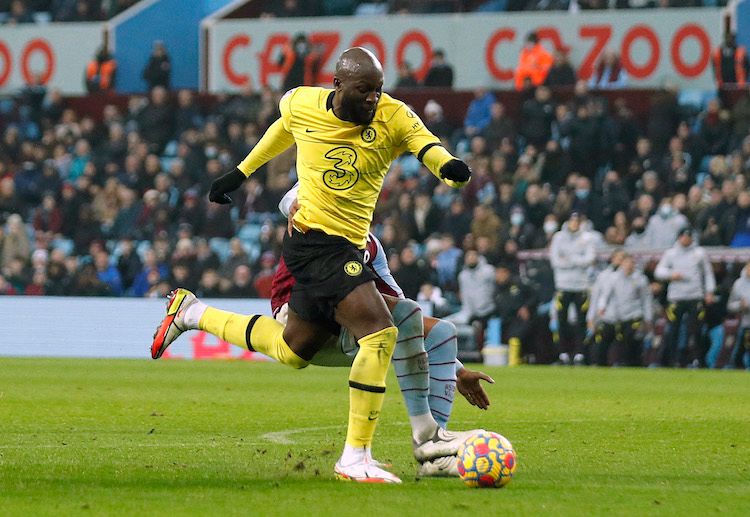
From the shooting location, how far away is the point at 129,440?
29.6 feet

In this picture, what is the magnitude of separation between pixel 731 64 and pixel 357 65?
17102 millimetres

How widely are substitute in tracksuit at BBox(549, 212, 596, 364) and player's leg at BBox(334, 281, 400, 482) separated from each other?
12835 mm

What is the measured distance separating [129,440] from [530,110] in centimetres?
1446

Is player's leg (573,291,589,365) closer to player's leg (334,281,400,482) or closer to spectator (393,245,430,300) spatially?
spectator (393,245,430,300)

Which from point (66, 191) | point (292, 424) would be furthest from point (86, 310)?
point (292, 424)

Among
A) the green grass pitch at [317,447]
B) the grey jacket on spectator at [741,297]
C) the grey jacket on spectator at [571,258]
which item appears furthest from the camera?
the grey jacket on spectator at [571,258]

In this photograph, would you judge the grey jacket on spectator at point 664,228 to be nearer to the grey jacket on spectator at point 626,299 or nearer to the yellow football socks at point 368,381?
the grey jacket on spectator at point 626,299

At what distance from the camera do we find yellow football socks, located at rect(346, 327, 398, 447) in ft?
22.5

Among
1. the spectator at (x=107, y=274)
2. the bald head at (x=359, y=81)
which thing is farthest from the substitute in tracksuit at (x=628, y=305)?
the bald head at (x=359, y=81)

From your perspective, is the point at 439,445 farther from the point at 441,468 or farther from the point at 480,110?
the point at 480,110

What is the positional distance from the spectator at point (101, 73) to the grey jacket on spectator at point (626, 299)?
12.5 m

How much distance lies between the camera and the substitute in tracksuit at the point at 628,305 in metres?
19.2

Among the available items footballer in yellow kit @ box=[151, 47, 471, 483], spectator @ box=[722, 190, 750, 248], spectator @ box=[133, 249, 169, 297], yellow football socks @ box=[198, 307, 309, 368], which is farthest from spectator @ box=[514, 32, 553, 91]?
footballer in yellow kit @ box=[151, 47, 471, 483]

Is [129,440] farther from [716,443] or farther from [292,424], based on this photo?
[716,443]
